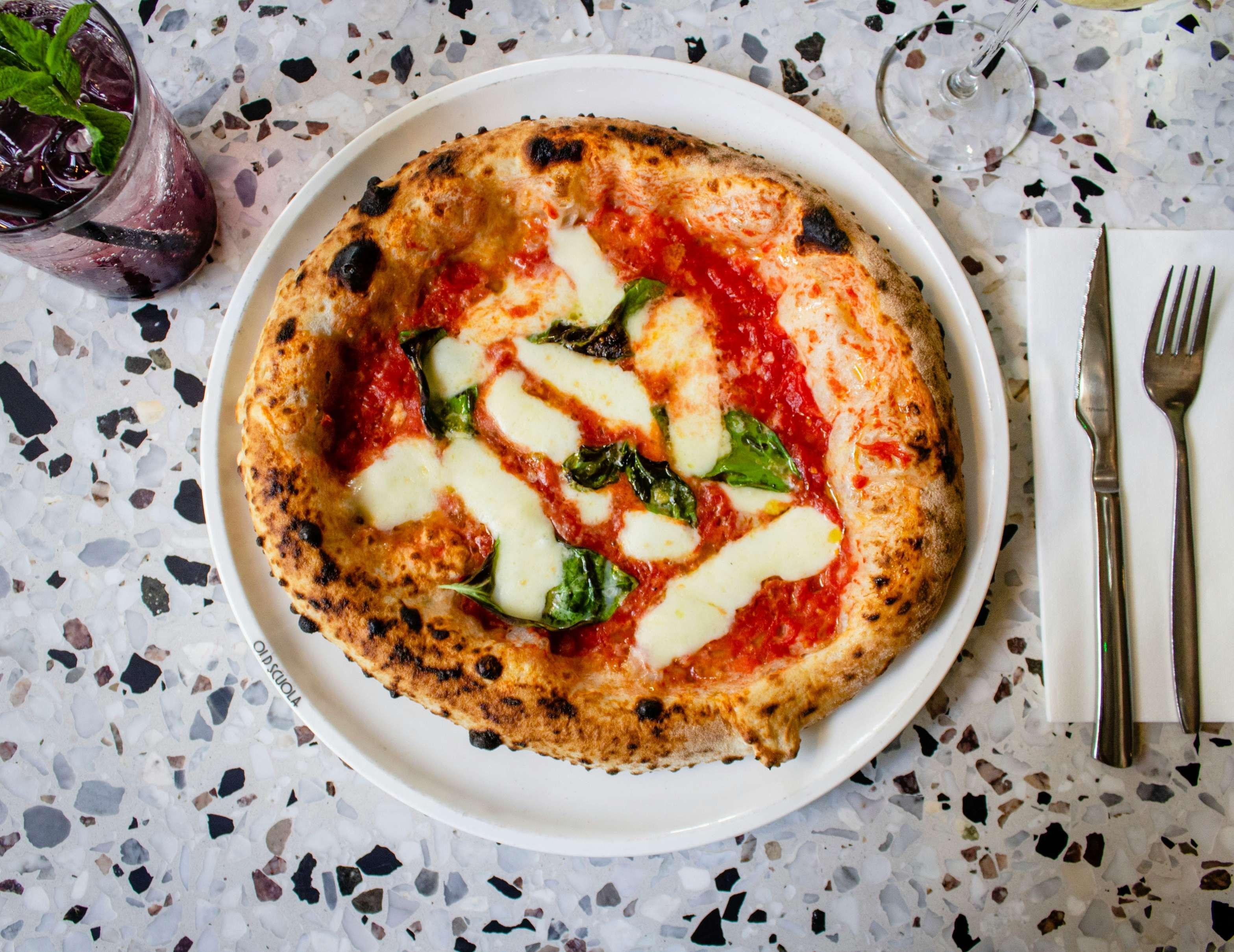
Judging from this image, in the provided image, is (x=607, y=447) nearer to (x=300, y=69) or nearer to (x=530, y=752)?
(x=530, y=752)

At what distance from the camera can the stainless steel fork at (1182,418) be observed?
205cm

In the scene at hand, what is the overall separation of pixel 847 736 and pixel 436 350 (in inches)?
50.2

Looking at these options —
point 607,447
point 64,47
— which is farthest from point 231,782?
point 64,47

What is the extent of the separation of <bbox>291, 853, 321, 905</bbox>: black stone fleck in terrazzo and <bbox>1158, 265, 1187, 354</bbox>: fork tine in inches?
96.0

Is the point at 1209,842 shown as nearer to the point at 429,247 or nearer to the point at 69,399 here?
the point at 429,247

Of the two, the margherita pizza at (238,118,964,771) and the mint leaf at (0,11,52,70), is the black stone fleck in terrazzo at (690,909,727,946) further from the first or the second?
the mint leaf at (0,11,52,70)

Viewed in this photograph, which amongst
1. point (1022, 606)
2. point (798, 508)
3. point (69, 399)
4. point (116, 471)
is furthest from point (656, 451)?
point (69, 399)

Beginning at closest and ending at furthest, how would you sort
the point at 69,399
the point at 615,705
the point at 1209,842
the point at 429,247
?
the point at 615,705, the point at 429,247, the point at 1209,842, the point at 69,399

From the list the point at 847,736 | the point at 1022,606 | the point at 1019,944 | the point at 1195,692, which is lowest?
the point at 1019,944

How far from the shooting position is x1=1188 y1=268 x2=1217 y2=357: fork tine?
2082mm

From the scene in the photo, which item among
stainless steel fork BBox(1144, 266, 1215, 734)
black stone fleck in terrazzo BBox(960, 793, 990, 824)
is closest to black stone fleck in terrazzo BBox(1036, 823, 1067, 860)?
black stone fleck in terrazzo BBox(960, 793, 990, 824)

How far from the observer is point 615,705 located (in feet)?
5.99

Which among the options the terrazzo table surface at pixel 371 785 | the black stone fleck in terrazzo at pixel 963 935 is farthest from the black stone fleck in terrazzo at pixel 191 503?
the black stone fleck in terrazzo at pixel 963 935

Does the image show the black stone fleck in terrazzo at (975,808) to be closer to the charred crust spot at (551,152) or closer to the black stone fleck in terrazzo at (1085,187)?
the black stone fleck in terrazzo at (1085,187)
